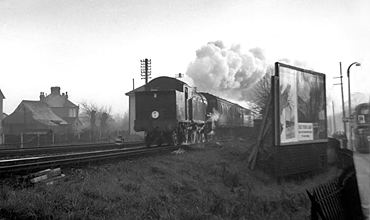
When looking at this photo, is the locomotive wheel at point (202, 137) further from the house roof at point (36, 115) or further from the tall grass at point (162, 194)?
the house roof at point (36, 115)

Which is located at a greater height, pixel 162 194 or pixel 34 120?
pixel 34 120

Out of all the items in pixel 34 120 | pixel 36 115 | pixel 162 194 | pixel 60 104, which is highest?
pixel 60 104

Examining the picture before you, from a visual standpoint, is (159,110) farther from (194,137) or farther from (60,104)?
(60,104)

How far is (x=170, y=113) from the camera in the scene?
16984 millimetres

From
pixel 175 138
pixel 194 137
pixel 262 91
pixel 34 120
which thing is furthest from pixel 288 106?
pixel 34 120

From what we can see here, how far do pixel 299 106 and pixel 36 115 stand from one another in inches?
1721

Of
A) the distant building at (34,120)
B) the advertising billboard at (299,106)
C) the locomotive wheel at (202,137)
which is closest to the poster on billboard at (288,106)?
the advertising billboard at (299,106)

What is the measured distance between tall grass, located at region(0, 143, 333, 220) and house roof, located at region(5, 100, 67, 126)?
1599 inches

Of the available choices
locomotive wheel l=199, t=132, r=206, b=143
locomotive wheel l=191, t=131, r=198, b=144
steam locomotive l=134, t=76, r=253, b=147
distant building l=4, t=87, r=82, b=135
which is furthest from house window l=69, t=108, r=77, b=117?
locomotive wheel l=191, t=131, r=198, b=144

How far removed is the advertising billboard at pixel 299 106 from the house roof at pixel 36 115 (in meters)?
40.7

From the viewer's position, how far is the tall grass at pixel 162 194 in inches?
215

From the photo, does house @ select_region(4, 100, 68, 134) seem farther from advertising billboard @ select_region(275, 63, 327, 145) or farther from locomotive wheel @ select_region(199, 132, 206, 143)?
advertising billboard @ select_region(275, 63, 327, 145)

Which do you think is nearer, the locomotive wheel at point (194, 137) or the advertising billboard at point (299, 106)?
the advertising billboard at point (299, 106)

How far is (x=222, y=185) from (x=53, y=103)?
260ft
